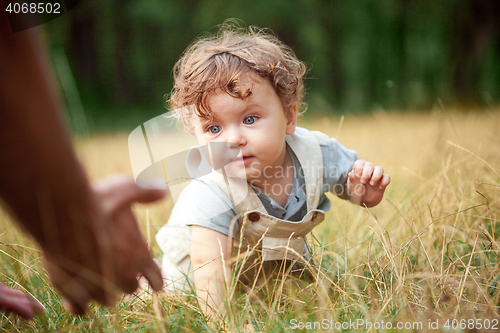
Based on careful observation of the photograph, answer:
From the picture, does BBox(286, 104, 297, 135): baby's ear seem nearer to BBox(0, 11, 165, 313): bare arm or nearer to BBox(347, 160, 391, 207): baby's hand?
BBox(347, 160, 391, 207): baby's hand

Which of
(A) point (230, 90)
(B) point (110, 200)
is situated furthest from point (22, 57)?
(A) point (230, 90)

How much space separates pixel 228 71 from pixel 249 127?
14 centimetres

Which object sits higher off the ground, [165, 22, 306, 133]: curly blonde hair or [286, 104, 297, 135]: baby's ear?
[165, 22, 306, 133]: curly blonde hair

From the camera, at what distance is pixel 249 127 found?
0.92m

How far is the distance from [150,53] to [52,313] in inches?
212

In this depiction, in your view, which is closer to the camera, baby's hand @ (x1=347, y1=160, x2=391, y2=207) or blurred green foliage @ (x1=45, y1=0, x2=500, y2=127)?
baby's hand @ (x1=347, y1=160, x2=391, y2=207)

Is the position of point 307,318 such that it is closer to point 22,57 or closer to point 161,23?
point 22,57

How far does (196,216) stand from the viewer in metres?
0.96

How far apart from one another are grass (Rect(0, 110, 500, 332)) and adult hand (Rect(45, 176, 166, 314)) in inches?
2.2

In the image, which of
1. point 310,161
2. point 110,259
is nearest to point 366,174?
point 310,161

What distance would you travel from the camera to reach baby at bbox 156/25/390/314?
92cm

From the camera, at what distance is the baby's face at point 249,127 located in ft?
3.00

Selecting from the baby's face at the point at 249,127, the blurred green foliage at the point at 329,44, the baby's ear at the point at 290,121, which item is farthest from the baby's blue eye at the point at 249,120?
the blurred green foliage at the point at 329,44

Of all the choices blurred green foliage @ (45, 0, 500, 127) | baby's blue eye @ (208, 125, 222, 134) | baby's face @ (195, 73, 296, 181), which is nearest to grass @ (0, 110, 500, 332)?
baby's face @ (195, 73, 296, 181)
